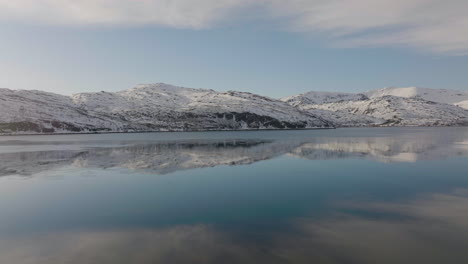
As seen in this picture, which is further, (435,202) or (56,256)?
(435,202)

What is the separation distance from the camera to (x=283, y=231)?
17.7 metres

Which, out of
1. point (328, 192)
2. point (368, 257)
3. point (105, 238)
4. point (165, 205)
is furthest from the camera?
point (328, 192)

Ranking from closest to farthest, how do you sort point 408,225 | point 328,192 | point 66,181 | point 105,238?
point 105,238 < point 408,225 < point 328,192 < point 66,181

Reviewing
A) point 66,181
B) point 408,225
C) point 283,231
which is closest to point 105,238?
point 283,231

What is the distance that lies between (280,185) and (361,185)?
7.56m

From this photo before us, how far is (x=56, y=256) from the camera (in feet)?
48.3

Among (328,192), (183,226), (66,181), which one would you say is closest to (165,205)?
(183,226)

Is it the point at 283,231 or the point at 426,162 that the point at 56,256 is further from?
the point at 426,162

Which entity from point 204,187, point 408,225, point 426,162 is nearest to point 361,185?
point 408,225

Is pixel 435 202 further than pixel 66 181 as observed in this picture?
No

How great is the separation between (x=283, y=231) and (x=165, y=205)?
979 centimetres

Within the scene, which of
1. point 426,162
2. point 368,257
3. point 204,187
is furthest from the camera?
point 426,162

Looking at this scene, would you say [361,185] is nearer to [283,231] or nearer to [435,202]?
[435,202]

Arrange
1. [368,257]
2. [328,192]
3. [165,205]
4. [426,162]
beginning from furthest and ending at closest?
[426,162], [328,192], [165,205], [368,257]
